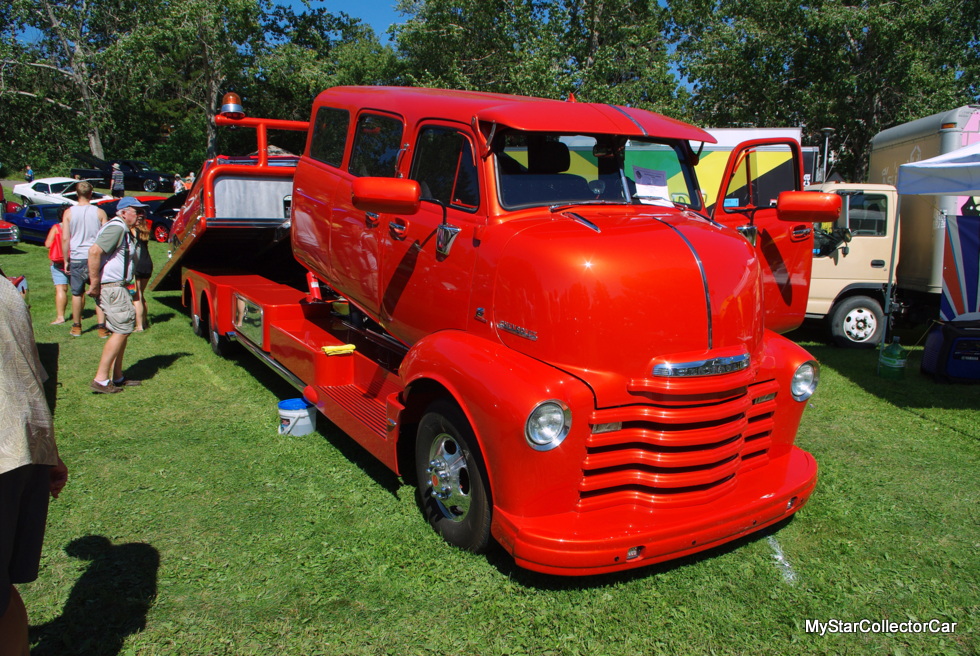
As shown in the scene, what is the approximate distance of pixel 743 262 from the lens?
381 cm

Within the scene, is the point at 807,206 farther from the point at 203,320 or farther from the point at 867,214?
the point at 203,320

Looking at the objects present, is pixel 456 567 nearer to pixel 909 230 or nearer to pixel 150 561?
pixel 150 561

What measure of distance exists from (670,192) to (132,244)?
5.32m

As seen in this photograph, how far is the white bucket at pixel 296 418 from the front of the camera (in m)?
5.70

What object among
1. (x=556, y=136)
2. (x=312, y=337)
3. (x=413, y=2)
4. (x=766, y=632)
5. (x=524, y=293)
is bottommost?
(x=766, y=632)

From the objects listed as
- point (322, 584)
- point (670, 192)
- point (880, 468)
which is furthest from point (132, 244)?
point (880, 468)

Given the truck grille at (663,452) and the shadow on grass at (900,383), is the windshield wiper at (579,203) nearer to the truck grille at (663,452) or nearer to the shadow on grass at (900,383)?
the truck grille at (663,452)

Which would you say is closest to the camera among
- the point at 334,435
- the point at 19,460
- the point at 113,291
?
the point at 19,460

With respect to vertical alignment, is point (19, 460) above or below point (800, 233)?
below

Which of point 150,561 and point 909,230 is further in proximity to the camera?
point 909,230

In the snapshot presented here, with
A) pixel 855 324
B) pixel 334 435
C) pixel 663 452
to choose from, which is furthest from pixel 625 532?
pixel 855 324

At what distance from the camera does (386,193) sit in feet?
12.6

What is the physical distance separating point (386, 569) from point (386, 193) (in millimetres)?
2049

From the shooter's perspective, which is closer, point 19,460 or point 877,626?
point 19,460
